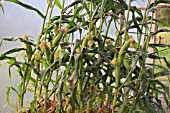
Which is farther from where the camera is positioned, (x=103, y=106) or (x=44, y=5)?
(x=44, y=5)

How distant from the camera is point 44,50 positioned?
2.73 feet

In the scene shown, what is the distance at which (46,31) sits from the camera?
0.93 m

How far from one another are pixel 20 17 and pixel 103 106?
0.65 m

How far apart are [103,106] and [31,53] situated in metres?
0.34

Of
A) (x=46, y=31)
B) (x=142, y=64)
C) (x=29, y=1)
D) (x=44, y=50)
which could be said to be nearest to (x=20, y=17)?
(x=29, y=1)

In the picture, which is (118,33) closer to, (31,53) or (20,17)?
(31,53)

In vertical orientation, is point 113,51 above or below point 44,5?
below

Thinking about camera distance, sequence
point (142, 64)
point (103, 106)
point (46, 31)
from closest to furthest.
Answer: point (142, 64) → point (46, 31) → point (103, 106)

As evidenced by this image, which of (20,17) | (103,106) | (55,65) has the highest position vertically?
(20,17)

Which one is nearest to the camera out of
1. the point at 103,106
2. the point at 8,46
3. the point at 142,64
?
the point at 142,64

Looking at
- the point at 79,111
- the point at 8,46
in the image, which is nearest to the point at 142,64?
the point at 79,111

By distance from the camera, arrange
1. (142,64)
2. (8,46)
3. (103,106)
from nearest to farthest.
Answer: (142,64) < (103,106) < (8,46)

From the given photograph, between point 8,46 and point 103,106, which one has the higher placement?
point 8,46

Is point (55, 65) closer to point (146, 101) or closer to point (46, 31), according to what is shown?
point (46, 31)
